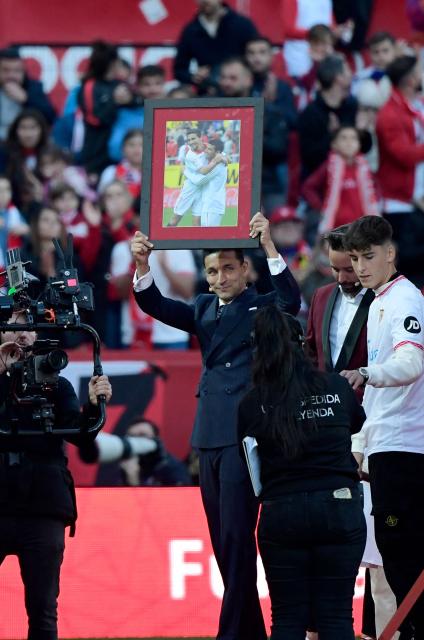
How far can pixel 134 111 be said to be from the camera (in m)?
13.0

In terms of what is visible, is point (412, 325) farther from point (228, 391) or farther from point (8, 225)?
point (8, 225)

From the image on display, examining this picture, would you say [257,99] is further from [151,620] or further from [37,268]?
[37,268]

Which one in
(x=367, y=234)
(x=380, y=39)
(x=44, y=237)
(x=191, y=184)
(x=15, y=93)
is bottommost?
(x=44, y=237)

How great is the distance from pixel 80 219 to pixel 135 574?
4.73 metres

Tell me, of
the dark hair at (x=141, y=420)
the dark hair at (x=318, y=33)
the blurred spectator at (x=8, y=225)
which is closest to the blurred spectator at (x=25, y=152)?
the blurred spectator at (x=8, y=225)

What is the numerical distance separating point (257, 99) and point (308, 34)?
645 centimetres

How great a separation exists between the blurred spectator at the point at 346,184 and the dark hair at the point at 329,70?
0.50 metres

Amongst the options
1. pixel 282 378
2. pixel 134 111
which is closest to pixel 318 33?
pixel 134 111

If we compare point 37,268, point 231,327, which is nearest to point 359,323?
point 231,327

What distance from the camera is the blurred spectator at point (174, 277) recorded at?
1133 cm

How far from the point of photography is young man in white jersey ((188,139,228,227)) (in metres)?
7.01

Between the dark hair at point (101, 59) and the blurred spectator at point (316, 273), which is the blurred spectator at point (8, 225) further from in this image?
the blurred spectator at point (316, 273)

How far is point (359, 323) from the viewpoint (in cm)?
718

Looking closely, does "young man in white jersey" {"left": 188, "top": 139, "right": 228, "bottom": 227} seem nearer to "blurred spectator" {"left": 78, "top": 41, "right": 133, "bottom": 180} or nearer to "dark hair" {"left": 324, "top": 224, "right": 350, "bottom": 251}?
"dark hair" {"left": 324, "top": 224, "right": 350, "bottom": 251}
